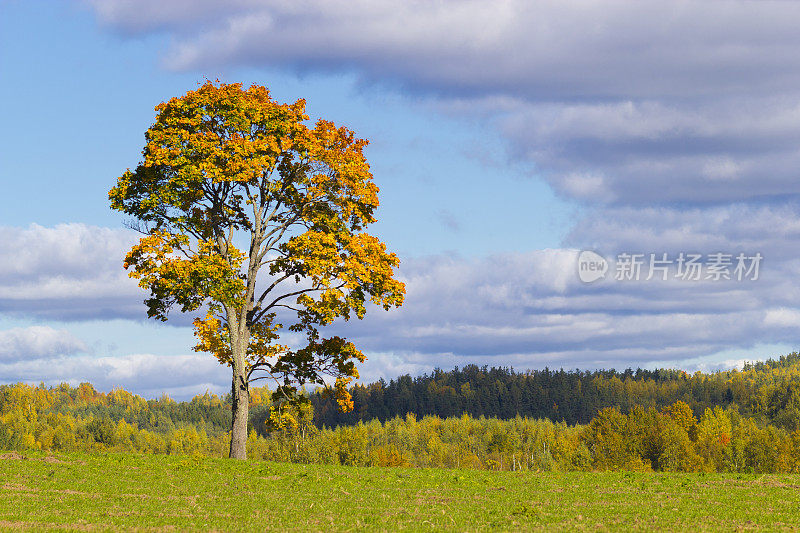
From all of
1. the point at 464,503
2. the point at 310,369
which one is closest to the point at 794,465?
the point at 310,369

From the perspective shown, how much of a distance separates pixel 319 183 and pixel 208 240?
7.47 m

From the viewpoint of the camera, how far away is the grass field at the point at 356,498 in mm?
25797

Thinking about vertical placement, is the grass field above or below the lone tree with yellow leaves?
below

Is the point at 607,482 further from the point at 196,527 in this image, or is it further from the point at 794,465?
the point at 794,465

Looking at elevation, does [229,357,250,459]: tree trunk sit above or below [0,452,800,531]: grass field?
above

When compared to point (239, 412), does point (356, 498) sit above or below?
below

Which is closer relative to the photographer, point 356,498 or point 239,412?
point 356,498

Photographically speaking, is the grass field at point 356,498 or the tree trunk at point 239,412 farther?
the tree trunk at point 239,412

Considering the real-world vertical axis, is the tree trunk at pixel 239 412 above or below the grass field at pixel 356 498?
above

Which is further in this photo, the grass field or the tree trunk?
the tree trunk

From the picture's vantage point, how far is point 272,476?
38.0 metres

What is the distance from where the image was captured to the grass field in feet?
84.6

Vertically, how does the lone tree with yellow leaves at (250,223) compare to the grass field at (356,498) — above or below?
above

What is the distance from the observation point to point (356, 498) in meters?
31.0
